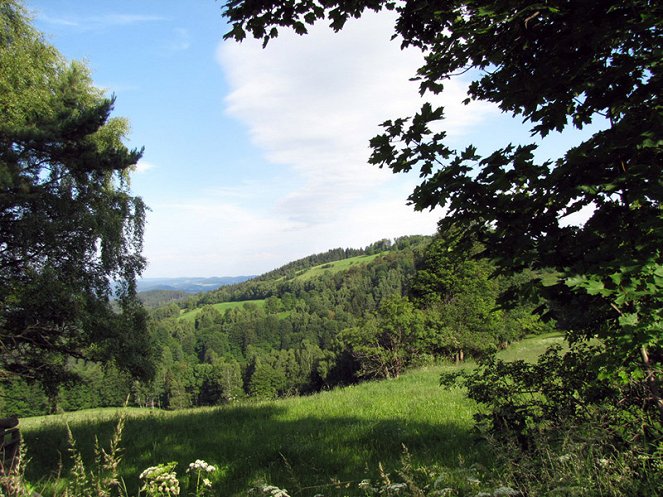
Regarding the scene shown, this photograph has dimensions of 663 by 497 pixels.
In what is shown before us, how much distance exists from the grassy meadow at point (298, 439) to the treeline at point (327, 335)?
1522mm

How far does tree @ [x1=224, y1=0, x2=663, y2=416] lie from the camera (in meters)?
2.62

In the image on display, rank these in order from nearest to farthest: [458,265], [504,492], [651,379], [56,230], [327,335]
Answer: [504,492]
[651,379]
[458,265]
[56,230]
[327,335]

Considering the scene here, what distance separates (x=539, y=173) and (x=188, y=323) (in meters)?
175

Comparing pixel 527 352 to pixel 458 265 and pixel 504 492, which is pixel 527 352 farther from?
pixel 504 492

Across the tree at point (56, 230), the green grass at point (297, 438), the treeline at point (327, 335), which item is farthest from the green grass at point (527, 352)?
the tree at point (56, 230)

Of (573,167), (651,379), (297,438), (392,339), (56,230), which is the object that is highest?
(56,230)

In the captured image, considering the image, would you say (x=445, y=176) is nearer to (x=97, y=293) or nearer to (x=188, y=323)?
(x=97, y=293)

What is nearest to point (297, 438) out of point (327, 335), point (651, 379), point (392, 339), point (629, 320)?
point (651, 379)

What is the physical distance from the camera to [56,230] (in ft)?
35.5

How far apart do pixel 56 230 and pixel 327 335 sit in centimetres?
12096

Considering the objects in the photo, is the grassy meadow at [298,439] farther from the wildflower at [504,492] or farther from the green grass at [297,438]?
the wildflower at [504,492]

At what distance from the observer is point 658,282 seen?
2475 mm

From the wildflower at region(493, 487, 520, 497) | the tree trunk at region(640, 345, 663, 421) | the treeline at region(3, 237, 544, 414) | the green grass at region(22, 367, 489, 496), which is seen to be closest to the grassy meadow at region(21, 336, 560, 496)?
the green grass at region(22, 367, 489, 496)

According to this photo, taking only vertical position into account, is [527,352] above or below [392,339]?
below
